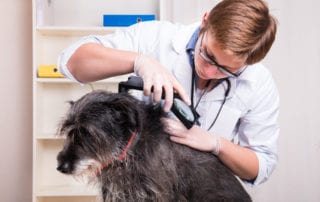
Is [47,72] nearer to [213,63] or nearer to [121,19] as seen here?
[121,19]

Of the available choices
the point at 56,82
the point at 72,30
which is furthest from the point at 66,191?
the point at 72,30

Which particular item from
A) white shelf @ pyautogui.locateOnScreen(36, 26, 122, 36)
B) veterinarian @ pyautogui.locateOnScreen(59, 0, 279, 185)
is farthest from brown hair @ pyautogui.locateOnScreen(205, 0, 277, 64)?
white shelf @ pyautogui.locateOnScreen(36, 26, 122, 36)

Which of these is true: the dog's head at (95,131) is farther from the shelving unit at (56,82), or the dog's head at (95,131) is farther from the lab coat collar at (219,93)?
the shelving unit at (56,82)

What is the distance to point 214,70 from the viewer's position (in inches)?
50.9

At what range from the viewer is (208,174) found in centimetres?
127

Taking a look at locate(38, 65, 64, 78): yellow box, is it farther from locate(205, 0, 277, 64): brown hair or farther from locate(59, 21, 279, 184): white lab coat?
locate(205, 0, 277, 64): brown hair

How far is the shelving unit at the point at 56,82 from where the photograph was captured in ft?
8.73
